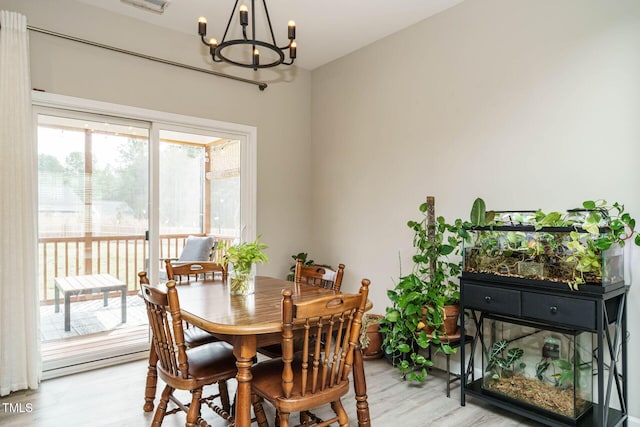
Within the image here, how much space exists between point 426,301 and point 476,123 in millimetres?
1388

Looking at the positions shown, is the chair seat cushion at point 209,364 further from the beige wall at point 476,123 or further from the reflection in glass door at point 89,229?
the beige wall at point 476,123

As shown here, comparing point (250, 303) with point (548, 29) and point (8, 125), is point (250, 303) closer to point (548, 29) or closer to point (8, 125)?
point (8, 125)

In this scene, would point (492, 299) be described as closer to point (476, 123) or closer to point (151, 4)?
point (476, 123)

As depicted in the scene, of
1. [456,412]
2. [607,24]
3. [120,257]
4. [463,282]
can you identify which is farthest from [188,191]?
[607,24]

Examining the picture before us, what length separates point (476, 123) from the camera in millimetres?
3002

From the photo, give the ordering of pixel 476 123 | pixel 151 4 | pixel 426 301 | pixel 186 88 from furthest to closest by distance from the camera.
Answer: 1. pixel 186 88
2. pixel 151 4
3. pixel 476 123
4. pixel 426 301

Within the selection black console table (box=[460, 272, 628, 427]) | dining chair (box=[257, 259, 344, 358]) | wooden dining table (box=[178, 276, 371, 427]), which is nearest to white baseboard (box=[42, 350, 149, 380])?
wooden dining table (box=[178, 276, 371, 427])

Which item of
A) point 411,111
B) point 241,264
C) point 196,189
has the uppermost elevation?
point 411,111

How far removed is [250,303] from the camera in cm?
216

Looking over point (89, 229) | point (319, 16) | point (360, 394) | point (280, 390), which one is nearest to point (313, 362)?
point (280, 390)

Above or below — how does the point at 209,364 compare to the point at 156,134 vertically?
below

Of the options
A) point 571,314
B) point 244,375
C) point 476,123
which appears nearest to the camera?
point 244,375

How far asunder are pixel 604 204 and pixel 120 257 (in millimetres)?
3586

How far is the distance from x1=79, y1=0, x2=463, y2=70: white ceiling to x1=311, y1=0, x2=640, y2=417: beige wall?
0.50 feet
